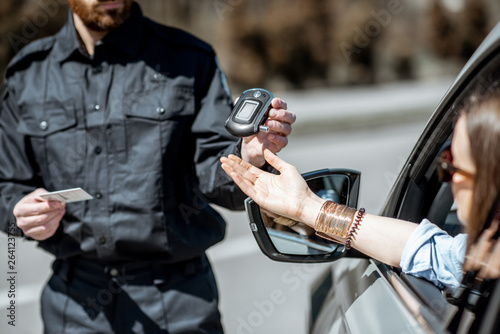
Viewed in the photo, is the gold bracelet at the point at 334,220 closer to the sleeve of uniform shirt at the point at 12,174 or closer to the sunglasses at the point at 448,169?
the sunglasses at the point at 448,169

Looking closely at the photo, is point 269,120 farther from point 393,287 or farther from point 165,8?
point 165,8

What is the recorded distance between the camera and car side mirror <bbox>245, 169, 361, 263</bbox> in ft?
6.24

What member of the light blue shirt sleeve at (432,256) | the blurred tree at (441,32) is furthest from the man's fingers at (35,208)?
the blurred tree at (441,32)

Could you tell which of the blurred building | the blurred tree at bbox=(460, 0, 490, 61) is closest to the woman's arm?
the blurred building

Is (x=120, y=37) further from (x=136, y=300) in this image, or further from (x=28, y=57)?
(x=136, y=300)

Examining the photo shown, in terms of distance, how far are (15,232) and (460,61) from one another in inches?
825

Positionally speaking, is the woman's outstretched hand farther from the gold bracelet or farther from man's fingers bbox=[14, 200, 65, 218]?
man's fingers bbox=[14, 200, 65, 218]

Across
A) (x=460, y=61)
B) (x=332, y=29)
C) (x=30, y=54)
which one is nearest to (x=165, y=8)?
(x=332, y=29)

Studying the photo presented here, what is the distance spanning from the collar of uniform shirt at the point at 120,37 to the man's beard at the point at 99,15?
0.04 m

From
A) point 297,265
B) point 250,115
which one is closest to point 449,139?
point 250,115

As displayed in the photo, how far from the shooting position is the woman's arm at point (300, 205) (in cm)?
166

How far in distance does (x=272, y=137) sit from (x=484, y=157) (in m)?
0.76

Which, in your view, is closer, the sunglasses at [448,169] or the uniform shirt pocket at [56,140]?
the sunglasses at [448,169]

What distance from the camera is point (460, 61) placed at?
840 inches
